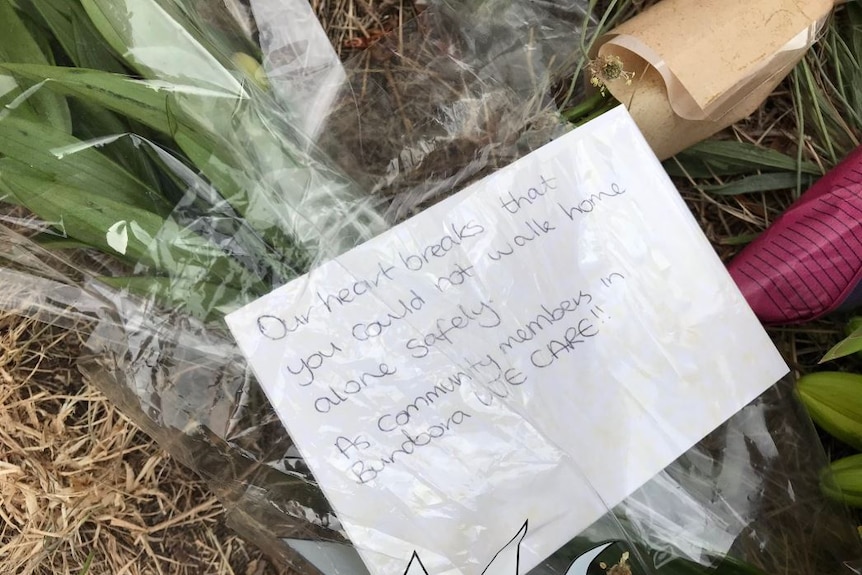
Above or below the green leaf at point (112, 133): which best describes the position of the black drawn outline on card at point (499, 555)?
below

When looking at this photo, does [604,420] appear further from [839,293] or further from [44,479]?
[44,479]

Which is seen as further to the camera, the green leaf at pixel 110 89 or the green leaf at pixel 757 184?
the green leaf at pixel 757 184

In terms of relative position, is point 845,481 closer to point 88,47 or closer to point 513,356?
point 513,356

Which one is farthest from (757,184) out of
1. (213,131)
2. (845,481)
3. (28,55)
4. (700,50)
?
(28,55)

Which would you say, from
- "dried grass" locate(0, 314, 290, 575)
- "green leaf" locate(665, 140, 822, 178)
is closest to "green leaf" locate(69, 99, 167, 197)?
"dried grass" locate(0, 314, 290, 575)

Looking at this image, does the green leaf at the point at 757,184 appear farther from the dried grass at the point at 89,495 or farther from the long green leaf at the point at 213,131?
the dried grass at the point at 89,495

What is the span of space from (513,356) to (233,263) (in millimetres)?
232

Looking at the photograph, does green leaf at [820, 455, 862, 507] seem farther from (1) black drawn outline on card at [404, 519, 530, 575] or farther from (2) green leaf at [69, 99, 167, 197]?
(2) green leaf at [69, 99, 167, 197]

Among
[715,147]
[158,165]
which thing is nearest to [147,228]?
[158,165]

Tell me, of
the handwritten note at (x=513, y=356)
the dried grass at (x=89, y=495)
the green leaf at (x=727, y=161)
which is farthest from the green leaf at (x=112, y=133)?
the green leaf at (x=727, y=161)

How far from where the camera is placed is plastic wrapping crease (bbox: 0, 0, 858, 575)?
488 mm

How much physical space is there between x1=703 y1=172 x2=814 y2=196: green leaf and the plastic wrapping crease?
0.91ft

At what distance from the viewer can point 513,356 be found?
0.54 metres

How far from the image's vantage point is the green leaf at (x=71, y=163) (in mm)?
461
